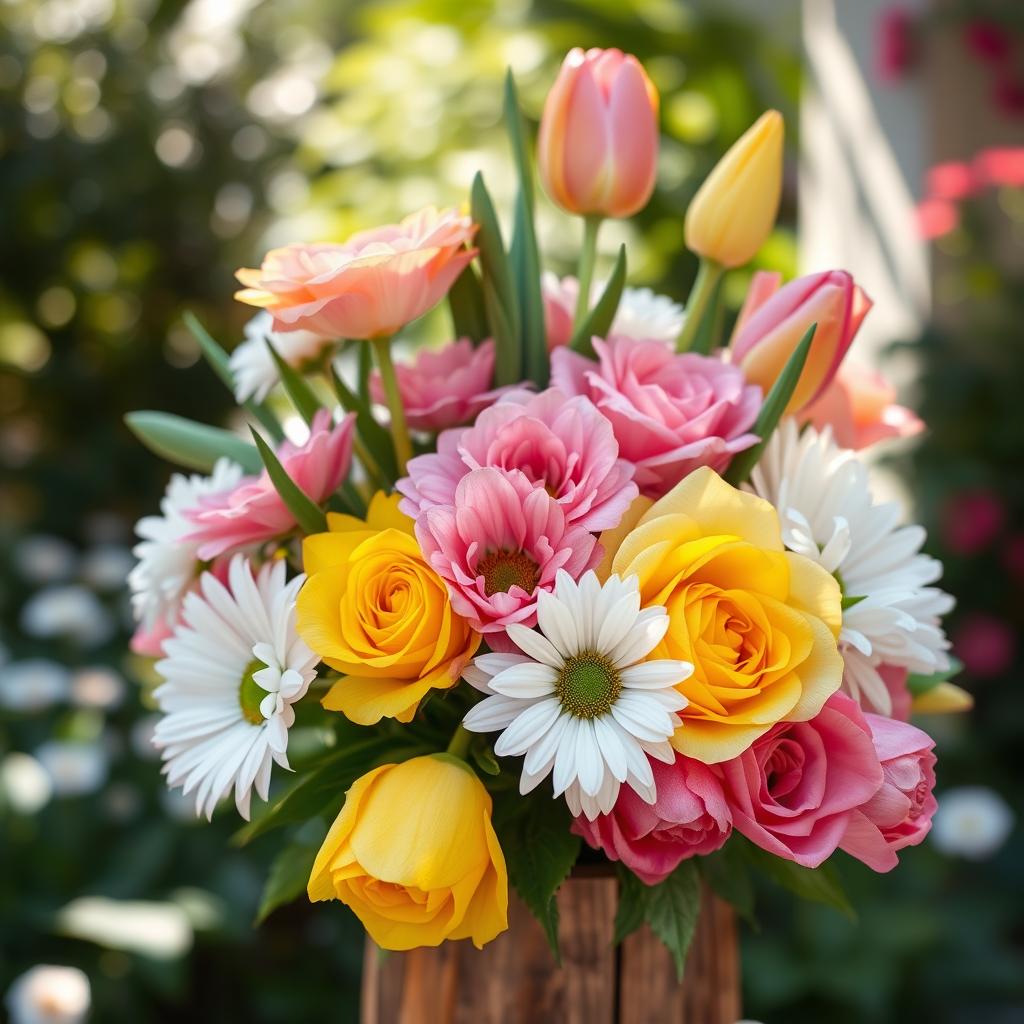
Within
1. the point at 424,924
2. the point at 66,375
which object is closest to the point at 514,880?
the point at 424,924

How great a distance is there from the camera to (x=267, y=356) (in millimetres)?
666

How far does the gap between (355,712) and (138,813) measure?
1482mm

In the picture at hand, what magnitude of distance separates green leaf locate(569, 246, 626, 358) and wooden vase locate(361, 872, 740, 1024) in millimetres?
283

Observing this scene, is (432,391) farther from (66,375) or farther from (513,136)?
(66,375)

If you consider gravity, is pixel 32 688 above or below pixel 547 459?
below

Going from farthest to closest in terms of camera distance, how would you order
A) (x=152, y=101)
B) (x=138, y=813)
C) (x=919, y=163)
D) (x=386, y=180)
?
(x=152, y=101)
(x=386, y=180)
(x=919, y=163)
(x=138, y=813)

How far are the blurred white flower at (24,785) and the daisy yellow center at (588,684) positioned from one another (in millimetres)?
1457

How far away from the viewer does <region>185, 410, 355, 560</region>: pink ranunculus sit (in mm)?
550

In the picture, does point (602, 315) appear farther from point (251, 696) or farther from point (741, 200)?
point (251, 696)

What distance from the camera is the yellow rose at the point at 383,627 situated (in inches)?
19.2

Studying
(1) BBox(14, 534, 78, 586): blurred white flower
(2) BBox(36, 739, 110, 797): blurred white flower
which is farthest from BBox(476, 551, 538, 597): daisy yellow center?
(1) BBox(14, 534, 78, 586): blurred white flower

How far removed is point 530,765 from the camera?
467 mm

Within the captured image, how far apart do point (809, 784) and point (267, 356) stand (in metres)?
0.38

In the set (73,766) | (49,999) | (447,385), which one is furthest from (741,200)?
(73,766)
